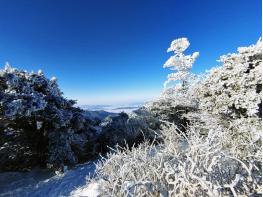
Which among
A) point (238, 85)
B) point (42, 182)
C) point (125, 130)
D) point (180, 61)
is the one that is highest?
point (180, 61)

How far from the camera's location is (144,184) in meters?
3.10

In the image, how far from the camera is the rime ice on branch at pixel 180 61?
15.8 metres

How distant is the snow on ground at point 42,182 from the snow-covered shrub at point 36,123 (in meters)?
0.56

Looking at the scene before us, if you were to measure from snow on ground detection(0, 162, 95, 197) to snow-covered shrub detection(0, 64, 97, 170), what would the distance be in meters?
0.56

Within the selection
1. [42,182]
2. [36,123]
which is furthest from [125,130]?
[42,182]

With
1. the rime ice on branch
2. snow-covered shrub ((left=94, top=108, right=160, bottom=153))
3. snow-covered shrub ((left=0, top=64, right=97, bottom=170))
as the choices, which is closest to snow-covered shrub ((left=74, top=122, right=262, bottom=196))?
snow-covered shrub ((left=0, top=64, right=97, bottom=170))

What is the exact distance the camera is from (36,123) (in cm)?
952

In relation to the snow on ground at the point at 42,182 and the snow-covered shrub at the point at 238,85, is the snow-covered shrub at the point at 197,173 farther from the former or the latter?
the snow on ground at the point at 42,182

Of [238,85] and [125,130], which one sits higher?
[238,85]

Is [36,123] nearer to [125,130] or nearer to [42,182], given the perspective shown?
[42,182]

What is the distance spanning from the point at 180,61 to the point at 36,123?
10097mm

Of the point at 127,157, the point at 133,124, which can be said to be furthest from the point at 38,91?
the point at 127,157

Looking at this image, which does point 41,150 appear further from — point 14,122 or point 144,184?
point 144,184

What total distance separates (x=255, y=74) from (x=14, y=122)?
26.4 ft
